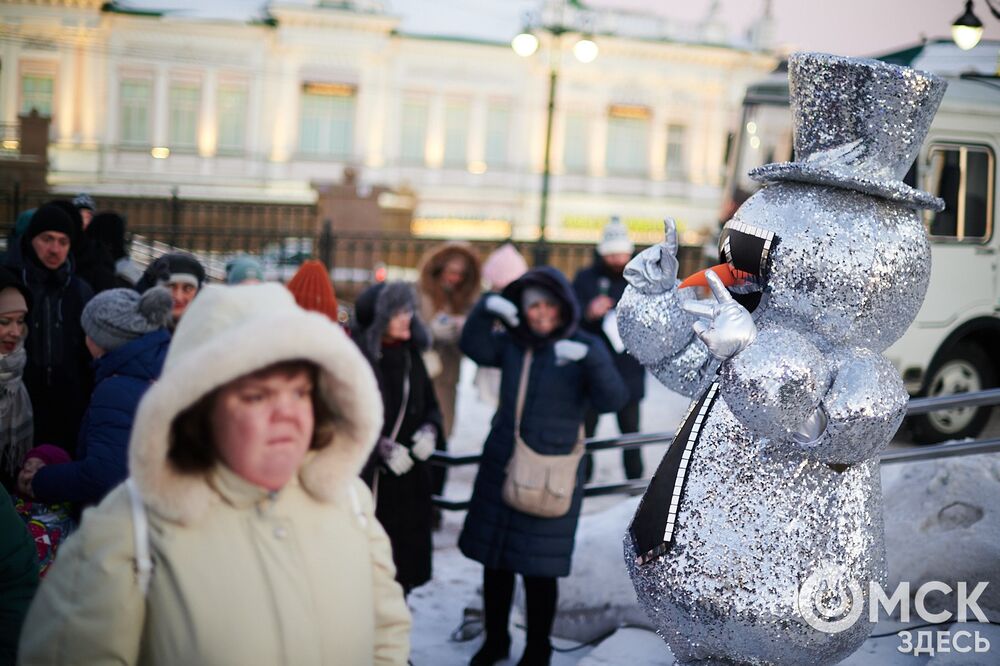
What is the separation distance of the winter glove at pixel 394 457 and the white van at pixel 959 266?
5.60 meters

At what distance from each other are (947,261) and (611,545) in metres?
5.29

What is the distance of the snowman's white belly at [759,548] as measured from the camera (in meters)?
2.92

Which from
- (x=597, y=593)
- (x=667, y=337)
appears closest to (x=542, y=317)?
(x=667, y=337)

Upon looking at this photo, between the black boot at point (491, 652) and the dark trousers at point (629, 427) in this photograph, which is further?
the dark trousers at point (629, 427)

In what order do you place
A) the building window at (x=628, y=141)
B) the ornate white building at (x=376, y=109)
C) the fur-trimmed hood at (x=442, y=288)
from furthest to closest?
1. the building window at (x=628, y=141)
2. the ornate white building at (x=376, y=109)
3. the fur-trimmed hood at (x=442, y=288)

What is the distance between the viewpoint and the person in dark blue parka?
4469 mm

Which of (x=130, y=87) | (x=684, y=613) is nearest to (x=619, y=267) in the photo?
(x=684, y=613)

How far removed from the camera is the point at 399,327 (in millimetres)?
4852

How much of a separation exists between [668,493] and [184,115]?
102ft

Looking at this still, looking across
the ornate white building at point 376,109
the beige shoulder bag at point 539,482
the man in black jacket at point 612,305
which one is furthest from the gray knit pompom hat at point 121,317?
the ornate white building at point 376,109

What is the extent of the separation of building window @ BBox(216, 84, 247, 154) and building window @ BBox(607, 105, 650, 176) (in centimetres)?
1219

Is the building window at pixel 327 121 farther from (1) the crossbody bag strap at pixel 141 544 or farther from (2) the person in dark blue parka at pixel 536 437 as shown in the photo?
(1) the crossbody bag strap at pixel 141 544

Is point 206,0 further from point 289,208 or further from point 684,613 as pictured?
point 684,613

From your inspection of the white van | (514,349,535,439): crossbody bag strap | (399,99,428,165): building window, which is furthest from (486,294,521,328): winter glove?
(399,99,428,165): building window
